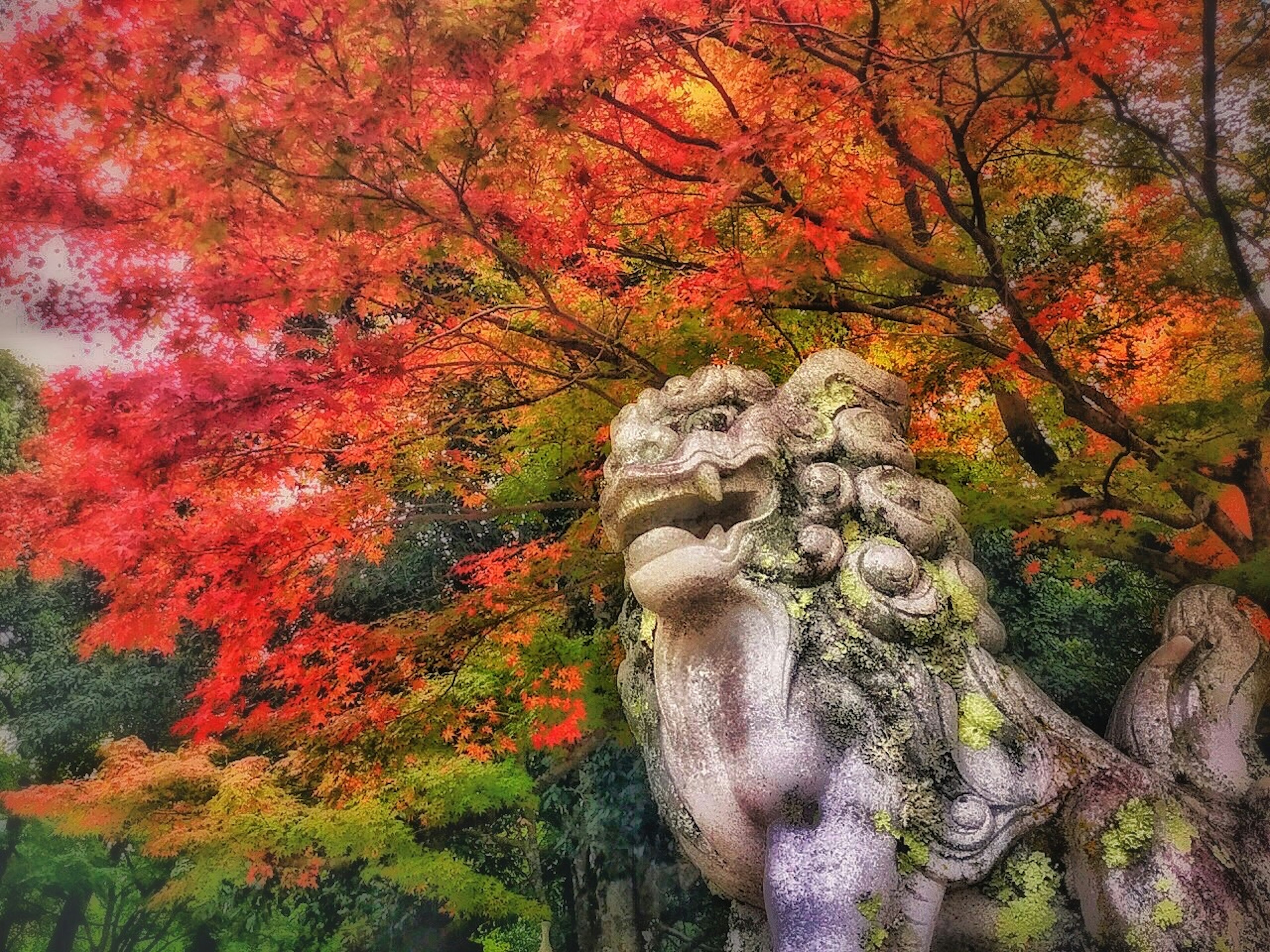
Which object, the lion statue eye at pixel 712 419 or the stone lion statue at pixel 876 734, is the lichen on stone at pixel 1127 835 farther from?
the lion statue eye at pixel 712 419

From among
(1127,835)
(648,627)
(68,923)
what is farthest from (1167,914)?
(68,923)

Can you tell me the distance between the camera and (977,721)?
212 cm

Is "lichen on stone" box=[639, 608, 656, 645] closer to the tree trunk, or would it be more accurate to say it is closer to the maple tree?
the maple tree

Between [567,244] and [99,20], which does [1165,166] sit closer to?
[567,244]

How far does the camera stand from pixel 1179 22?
2.66m

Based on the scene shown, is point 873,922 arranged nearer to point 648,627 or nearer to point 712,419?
point 648,627

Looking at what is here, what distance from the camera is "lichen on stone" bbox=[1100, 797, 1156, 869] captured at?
1.98 metres

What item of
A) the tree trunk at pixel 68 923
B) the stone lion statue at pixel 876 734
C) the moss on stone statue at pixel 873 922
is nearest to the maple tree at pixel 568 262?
the tree trunk at pixel 68 923

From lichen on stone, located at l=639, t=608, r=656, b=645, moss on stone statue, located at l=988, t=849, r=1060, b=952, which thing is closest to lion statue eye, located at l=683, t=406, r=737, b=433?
lichen on stone, located at l=639, t=608, r=656, b=645

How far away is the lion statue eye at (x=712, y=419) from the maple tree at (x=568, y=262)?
97 centimetres

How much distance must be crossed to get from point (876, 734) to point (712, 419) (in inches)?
37.3

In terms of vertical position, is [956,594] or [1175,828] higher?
[956,594]

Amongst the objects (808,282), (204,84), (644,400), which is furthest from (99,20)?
(808,282)

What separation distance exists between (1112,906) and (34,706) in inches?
196
